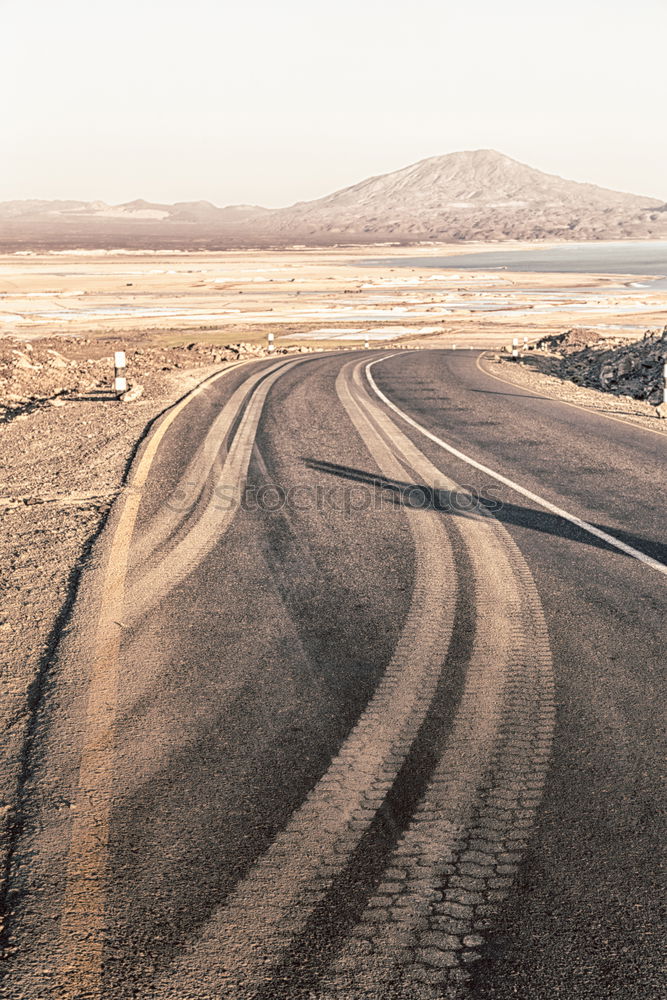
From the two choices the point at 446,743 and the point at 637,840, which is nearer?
the point at 637,840

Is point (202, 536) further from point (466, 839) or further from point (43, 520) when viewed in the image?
point (466, 839)

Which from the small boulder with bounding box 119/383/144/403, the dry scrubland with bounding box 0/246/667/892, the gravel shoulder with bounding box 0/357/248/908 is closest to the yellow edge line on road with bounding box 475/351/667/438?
the dry scrubland with bounding box 0/246/667/892

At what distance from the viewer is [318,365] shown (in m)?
28.9

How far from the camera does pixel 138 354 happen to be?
101 feet

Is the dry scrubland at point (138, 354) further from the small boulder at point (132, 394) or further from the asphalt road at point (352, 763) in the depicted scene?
the asphalt road at point (352, 763)

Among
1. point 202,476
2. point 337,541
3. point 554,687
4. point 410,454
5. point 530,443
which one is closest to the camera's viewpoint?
point 554,687

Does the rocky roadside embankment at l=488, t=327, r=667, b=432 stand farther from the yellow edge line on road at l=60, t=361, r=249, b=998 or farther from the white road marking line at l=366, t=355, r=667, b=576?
the yellow edge line on road at l=60, t=361, r=249, b=998

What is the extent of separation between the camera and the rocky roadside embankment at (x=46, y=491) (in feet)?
17.6

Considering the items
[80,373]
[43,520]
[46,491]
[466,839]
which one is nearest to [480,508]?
[43,520]

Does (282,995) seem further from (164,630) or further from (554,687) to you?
(164,630)

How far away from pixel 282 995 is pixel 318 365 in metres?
26.6

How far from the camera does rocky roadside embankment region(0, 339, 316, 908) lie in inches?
211

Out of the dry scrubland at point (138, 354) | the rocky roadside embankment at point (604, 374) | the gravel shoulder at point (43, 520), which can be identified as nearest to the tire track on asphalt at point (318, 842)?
the gravel shoulder at point (43, 520)

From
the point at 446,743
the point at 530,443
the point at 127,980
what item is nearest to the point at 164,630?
the point at 446,743
